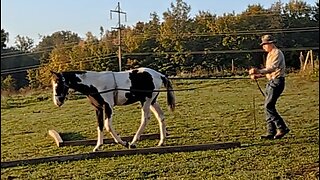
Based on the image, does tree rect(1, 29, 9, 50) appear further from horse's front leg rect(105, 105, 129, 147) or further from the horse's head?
horse's front leg rect(105, 105, 129, 147)

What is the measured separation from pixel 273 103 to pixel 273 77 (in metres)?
0.29

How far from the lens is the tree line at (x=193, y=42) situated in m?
8.07

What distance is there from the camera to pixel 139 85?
5.94 metres

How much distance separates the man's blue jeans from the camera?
5.59 m

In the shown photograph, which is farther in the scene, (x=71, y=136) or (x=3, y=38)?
(x=71, y=136)

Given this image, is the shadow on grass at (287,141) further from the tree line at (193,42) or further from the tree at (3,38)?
the tree at (3,38)

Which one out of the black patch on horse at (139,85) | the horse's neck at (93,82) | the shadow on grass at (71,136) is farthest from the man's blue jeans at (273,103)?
the shadow on grass at (71,136)

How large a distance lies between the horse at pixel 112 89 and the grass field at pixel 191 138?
290 mm

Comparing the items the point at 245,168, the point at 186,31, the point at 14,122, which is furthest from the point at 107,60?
the point at 186,31

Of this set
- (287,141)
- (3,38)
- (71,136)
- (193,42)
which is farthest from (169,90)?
(193,42)

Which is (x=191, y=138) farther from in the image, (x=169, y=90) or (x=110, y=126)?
(x=110, y=126)

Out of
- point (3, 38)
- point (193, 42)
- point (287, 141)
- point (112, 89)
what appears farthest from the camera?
point (193, 42)

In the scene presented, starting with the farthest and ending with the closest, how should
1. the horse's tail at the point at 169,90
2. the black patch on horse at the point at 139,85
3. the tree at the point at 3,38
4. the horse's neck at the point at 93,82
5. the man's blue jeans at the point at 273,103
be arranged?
the horse's tail at the point at 169,90 < the black patch on horse at the point at 139,85 < the horse's neck at the point at 93,82 < the man's blue jeans at the point at 273,103 < the tree at the point at 3,38

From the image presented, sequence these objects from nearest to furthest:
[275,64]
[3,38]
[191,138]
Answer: [3,38], [275,64], [191,138]
